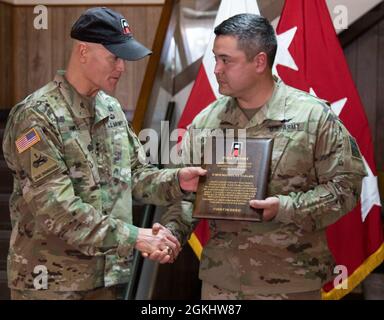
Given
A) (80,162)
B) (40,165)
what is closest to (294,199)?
(80,162)

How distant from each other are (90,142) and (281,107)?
640mm

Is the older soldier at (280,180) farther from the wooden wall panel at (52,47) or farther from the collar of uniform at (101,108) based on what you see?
the wooden wall panel at (52,47)

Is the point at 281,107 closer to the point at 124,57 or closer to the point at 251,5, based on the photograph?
the point at 124,57

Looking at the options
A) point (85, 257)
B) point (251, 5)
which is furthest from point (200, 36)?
point (85, 257)

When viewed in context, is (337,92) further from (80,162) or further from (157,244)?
(80,162)

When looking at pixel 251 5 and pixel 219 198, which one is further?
pixel 251 5

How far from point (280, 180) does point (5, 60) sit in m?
4.18

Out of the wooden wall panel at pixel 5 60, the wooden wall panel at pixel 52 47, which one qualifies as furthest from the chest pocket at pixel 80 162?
the wooden wall panel at pixel 5 60

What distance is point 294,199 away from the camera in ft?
6.50

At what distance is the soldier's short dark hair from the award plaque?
0.31 meters

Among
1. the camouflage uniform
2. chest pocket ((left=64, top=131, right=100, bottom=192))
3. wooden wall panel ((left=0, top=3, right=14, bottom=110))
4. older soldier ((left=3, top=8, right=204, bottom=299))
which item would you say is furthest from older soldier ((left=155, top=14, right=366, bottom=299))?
wooden wall panel ((left=0, top=3, right=14, bottom=110))

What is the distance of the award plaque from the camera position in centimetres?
199

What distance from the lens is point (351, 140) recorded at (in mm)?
2123
